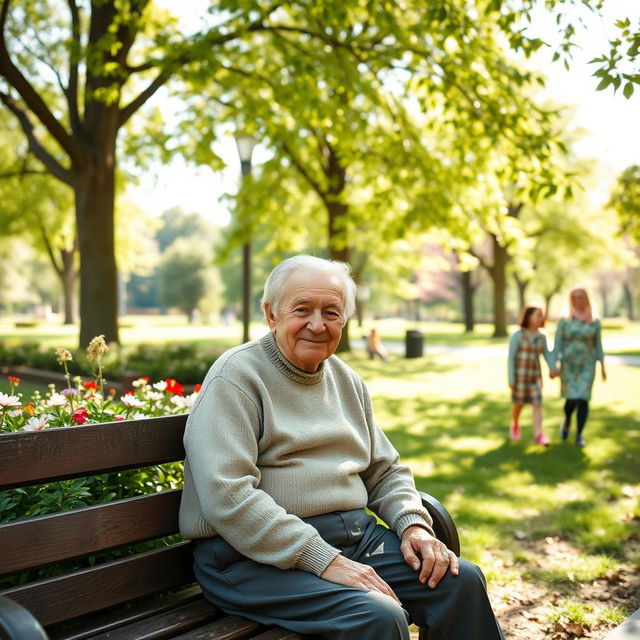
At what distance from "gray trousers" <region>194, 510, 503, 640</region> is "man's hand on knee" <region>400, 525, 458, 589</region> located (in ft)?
0.11

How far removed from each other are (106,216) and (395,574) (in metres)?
11.0

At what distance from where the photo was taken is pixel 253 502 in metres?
2.29

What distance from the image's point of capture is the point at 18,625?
1.63 meters

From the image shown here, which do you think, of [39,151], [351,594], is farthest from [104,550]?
[39,151]

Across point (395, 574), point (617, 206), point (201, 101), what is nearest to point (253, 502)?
point (395, 574)

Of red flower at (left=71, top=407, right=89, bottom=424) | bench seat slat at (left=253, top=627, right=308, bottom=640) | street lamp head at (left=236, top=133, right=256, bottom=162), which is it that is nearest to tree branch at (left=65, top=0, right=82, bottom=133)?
street lamp head at (left=236, top=133, right=256, bottom=162)

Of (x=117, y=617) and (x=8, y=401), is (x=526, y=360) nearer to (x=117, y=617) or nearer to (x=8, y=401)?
(x=8, y=401)

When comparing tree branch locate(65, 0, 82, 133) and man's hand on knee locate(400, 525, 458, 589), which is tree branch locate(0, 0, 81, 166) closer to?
tree branch locate(65, 0, 82, 133)

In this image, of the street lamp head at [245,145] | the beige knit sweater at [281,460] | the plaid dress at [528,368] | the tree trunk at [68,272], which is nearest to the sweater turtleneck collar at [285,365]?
the beige knit sweater at [281,460]

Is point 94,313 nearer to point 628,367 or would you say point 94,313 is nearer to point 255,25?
point 255,25

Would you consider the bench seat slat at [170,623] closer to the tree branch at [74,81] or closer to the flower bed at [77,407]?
the flower bed at [77,407]

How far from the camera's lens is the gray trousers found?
85.9 inches

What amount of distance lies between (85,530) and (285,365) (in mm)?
879

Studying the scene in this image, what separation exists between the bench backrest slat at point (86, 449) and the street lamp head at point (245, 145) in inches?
400
